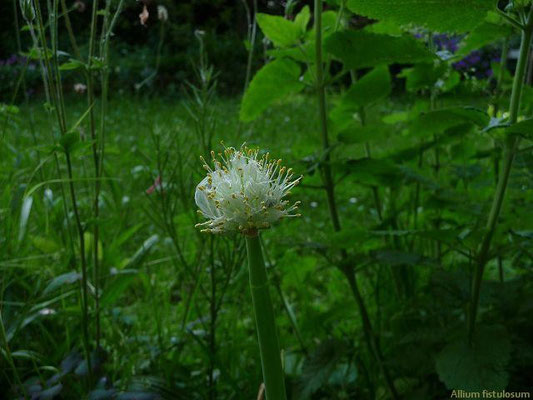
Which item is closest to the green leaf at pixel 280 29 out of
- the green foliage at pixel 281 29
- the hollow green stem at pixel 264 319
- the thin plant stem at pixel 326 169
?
the green foliage at pixel 281 29

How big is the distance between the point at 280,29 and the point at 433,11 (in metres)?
0.42

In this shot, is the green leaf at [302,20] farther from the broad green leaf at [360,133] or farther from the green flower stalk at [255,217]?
the green flower stalk at [255,217]

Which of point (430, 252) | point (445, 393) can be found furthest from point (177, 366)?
point (430, 252)

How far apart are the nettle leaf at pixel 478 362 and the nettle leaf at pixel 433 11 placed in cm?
A: 50

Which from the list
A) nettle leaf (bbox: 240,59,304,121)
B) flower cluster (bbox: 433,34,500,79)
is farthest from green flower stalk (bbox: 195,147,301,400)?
flower cluster (bbox: 433,34,500,79)

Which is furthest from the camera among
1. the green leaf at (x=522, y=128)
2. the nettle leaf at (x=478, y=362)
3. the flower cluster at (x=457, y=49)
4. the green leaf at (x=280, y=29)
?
the flower cluster at (x=457, y=49)

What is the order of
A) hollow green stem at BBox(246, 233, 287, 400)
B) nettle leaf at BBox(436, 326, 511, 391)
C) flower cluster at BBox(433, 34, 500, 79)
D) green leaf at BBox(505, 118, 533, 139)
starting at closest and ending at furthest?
hollow green stem at BBox(246, 233, 287, 400) → green leaf at BBox(505, 118, 533, 139) → nettle leaf at BBox(436, 326, 511, 391) → flower cluster at BBox(433, 34, 500, 79)

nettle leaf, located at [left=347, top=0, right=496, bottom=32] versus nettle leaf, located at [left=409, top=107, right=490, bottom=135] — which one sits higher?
nettle leaf, located at [left=347, top=0, right=496, bottom=32]

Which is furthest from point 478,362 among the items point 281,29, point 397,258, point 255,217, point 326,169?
point 281,29

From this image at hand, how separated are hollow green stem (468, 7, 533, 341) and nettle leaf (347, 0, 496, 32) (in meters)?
0.08

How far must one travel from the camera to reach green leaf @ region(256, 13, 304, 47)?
3.97ft

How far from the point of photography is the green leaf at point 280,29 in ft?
3.97

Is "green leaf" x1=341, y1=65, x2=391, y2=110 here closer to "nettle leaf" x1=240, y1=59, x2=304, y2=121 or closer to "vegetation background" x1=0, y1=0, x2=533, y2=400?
"vegetation background" x1=0, y1=0, x2=533, y2=400

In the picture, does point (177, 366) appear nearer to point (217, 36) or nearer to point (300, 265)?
point (300, 265)
